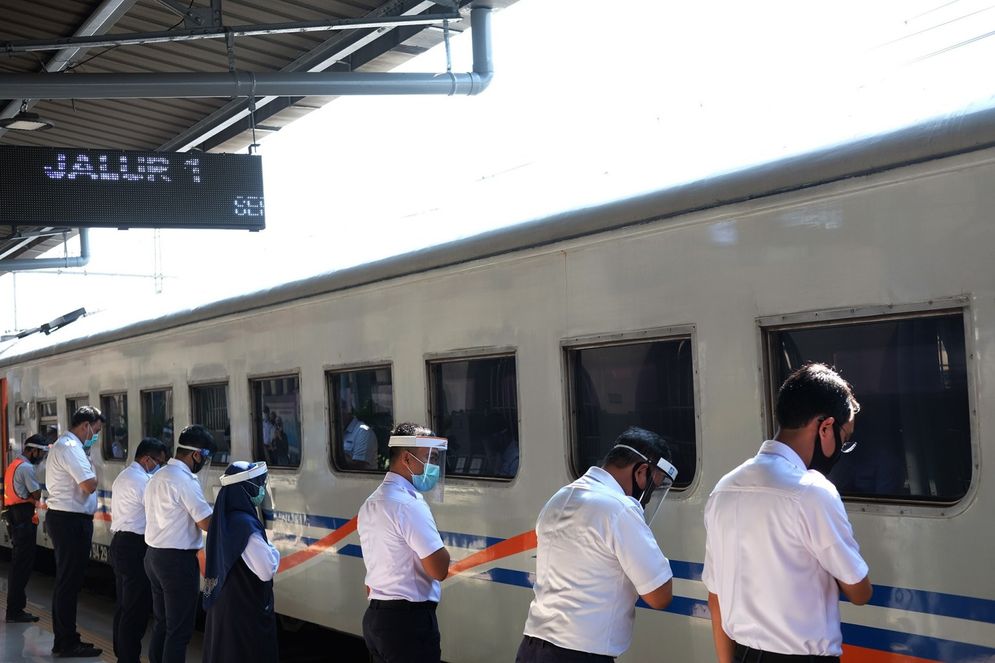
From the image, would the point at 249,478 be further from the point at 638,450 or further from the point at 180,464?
the point at 638,450

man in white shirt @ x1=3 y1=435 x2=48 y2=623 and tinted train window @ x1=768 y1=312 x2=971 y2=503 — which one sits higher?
tinted train window @ x1=768 y1=312 x2=971 y2=503

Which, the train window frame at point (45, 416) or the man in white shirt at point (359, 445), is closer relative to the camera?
the man in white shirt at point (359, 445)

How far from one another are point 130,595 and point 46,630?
2882mm

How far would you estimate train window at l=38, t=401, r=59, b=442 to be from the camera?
12705mm

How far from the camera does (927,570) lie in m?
3.61

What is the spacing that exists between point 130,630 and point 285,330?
2399mm

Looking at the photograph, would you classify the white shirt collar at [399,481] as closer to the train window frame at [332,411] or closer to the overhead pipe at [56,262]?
the train window frame at [332,411]

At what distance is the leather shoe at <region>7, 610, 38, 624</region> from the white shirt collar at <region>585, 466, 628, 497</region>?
27.9 feet

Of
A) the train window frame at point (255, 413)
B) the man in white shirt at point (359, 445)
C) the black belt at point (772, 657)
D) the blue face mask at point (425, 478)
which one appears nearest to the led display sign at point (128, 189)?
the train window frame at point (255, 413)

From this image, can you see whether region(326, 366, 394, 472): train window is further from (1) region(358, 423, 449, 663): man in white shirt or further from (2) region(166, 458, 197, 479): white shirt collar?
(1) region(358, 423, 449, 663): man in white shirt

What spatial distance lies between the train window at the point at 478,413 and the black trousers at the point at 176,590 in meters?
2.08

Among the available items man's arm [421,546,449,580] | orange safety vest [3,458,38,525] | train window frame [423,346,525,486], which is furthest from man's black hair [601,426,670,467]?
orange safety vest [3,458,38,525]

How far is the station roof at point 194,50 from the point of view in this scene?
26.8 feet

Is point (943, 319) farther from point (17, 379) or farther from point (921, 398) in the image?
point (17, 379)
